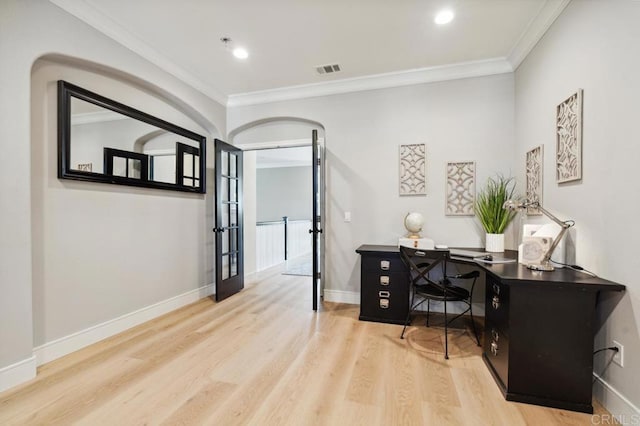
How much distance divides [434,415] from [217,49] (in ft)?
11.6

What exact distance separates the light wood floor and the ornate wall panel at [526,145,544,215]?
4.72ft

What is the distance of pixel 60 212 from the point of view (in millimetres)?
2207

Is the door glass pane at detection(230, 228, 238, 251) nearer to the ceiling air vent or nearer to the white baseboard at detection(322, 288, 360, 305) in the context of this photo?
the white baseboard at detection(322, 288, 360, 305)

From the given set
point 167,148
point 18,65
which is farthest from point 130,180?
point 18,65

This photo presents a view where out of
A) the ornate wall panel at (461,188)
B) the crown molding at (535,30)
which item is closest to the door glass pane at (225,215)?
the ornate wall panel at (461,188)

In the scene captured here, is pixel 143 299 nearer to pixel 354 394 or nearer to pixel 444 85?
pixel 354 394

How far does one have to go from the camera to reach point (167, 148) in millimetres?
3135

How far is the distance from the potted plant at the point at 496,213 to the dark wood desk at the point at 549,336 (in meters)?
1.02

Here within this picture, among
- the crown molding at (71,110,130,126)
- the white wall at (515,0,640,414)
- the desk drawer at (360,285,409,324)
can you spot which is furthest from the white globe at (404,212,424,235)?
the crown molding at (71,110,130,126)

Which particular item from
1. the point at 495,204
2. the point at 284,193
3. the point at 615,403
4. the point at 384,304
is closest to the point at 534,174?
the point at 495,204

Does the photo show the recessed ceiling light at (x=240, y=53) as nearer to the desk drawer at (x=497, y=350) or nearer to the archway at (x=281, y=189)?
the archway at (x=281, y=189)

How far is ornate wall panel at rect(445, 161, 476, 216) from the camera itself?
313cm

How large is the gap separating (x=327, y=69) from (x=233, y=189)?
81.0 inches

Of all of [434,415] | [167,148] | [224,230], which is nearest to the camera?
[434,415]
